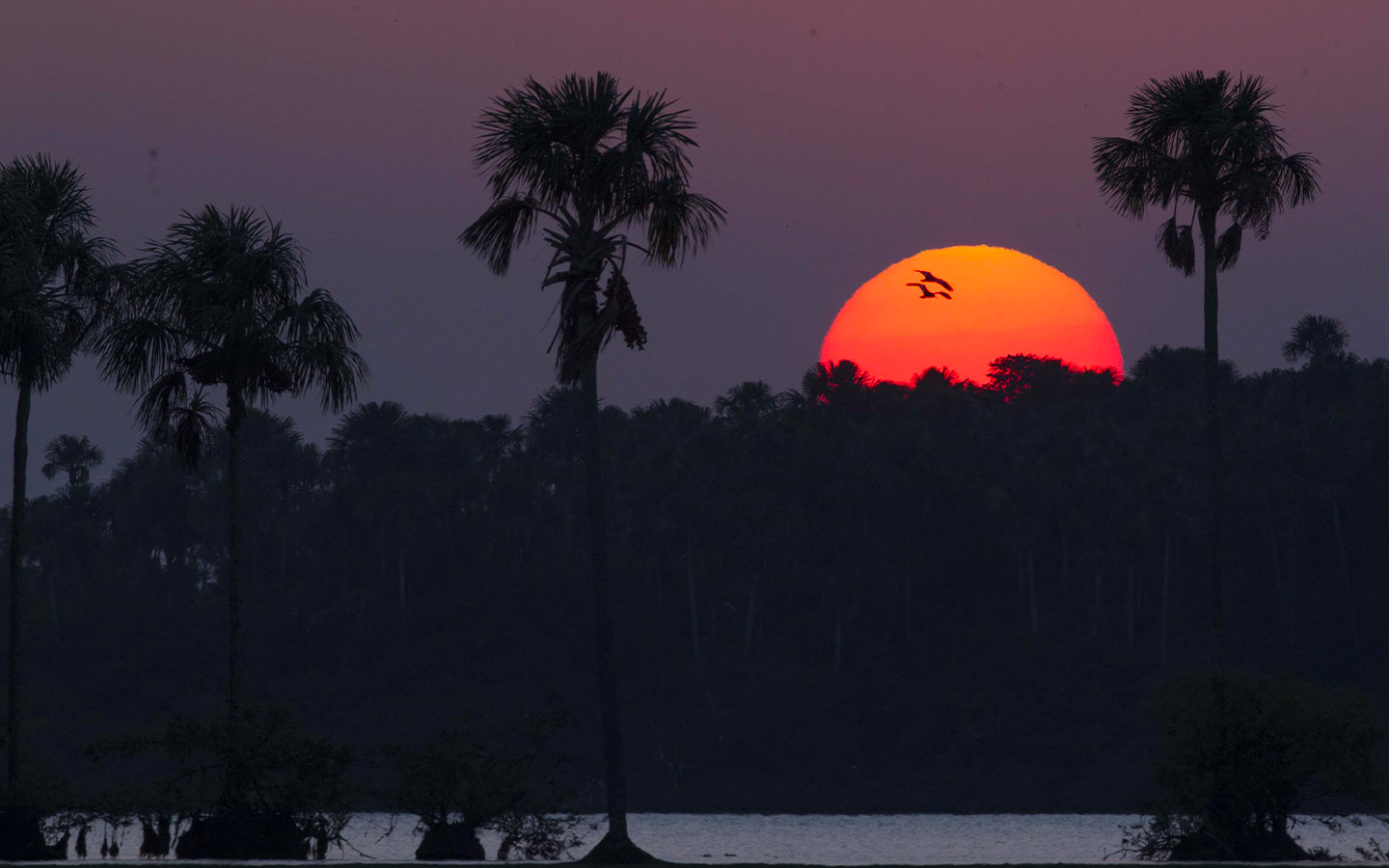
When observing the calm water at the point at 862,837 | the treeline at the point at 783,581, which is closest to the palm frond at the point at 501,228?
the calm water at the point at 862,837

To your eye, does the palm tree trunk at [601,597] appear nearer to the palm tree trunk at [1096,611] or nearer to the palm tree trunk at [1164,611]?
the palm tree trunk at [1164,611]

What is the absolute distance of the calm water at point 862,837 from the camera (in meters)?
55.6

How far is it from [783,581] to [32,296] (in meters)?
80.7

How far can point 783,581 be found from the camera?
112312 millimetres

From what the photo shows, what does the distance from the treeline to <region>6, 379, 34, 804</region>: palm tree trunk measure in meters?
58.2

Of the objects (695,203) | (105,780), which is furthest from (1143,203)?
(105,780)

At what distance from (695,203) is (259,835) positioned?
14601 mm

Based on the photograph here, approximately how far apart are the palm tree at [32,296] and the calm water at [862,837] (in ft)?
36.0

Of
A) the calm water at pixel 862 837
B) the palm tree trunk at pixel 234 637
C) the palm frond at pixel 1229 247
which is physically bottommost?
the calm water at pixel 862 837

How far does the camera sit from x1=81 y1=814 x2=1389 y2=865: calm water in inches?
2189

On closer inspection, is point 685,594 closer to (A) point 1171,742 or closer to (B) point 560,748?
(B) point 560,748

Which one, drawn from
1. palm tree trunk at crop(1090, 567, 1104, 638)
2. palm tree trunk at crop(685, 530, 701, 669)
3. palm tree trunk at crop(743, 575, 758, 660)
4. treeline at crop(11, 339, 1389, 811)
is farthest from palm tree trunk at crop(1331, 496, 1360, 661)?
palm tree trunk at crop(685, 530, 701, 669)

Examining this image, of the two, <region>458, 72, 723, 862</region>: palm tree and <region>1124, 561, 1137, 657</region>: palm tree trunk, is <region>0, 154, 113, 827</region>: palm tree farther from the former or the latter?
<region>1124, 561, 1137, 657</region>: palm tree trunk

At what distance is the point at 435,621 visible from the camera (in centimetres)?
11406
